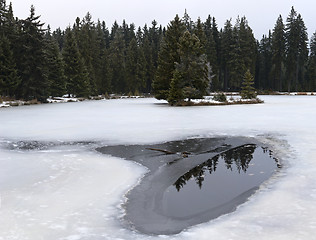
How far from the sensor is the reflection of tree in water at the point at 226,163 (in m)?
7.54

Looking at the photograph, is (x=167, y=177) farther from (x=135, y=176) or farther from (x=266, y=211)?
(x=266, y=211)

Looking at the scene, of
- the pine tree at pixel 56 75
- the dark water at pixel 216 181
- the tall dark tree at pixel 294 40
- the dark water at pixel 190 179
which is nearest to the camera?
the dark water at pixel 190 179

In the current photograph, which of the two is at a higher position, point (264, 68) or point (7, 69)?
point (264, 68)

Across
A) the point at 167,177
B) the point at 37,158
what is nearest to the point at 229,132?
the point at 167,177

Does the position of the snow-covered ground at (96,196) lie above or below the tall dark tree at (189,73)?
below

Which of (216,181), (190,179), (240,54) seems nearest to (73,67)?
(240,54)

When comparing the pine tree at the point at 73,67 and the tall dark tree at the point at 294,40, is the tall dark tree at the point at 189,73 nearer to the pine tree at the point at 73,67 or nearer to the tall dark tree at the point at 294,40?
the pine tree at the point at 73,67

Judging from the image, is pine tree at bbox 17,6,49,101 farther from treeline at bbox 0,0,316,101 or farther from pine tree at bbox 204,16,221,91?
pine tree at bbox 204,16,221,91

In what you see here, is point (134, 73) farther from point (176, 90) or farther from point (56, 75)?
point (176, 90)

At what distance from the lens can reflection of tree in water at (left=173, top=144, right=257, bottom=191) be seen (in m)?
7.54

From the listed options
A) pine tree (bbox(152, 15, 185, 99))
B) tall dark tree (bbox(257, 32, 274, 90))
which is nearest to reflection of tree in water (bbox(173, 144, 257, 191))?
pine tree (bbox(152, 15, 185, 99))

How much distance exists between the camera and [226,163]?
9172mm

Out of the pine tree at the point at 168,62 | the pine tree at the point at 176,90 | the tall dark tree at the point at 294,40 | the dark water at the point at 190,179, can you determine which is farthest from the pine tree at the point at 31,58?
the tall dark tree at the point at 294,40

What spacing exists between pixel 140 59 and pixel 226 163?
75.7m
